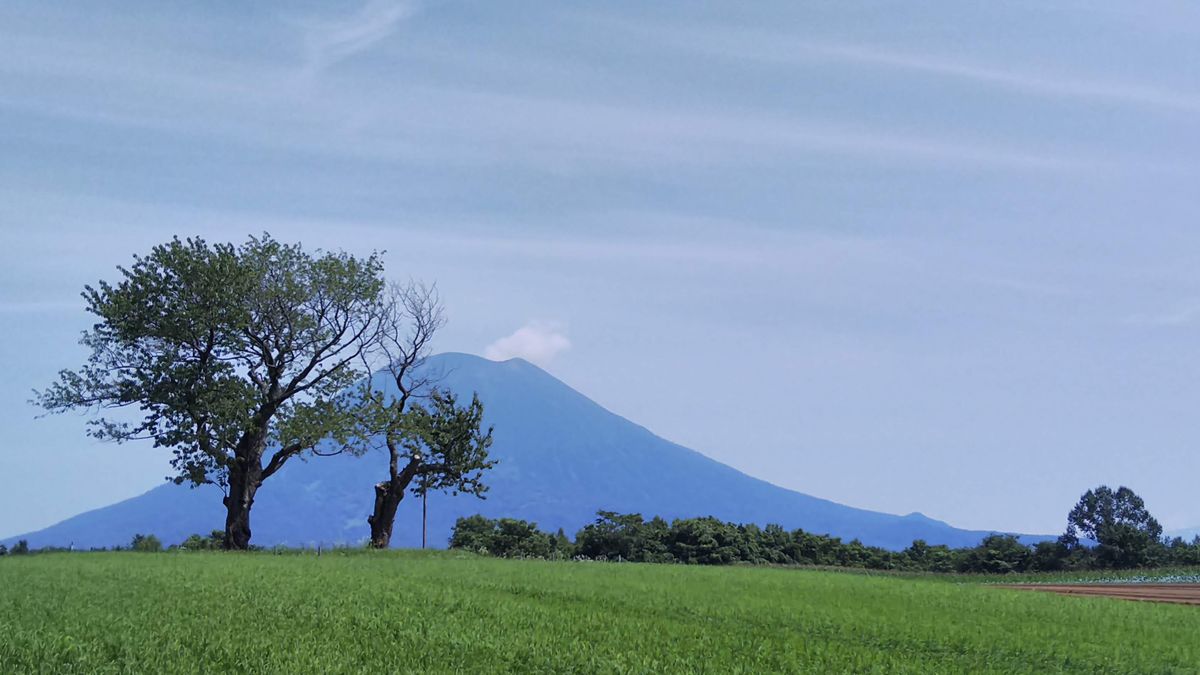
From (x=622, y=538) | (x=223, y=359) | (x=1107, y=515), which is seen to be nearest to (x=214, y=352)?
(x=223, y=359)

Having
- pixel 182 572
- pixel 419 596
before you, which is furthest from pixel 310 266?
pixel 419 596

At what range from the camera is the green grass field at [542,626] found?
14352 mm

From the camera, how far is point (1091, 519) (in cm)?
7462

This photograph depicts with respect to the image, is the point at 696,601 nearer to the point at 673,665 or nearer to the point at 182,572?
the point at 673,665

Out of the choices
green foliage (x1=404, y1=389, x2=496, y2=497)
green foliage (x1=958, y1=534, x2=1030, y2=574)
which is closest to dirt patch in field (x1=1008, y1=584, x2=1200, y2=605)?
green foliage (x1=958, y1=534, x2=1030, y2=574)

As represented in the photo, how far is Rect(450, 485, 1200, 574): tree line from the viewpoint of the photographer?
59.5 m

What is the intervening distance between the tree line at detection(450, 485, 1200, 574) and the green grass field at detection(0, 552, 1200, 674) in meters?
31.8

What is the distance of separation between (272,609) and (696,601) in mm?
9698

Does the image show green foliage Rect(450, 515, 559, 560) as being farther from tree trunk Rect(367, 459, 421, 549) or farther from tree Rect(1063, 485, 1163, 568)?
tree Rect(1063, 485, 1163, 568)

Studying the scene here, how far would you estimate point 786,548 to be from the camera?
62.2 m

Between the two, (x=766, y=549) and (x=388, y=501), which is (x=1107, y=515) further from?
(x=388, y=501)

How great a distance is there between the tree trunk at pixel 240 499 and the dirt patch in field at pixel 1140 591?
39.0 metres

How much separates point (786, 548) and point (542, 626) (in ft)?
154

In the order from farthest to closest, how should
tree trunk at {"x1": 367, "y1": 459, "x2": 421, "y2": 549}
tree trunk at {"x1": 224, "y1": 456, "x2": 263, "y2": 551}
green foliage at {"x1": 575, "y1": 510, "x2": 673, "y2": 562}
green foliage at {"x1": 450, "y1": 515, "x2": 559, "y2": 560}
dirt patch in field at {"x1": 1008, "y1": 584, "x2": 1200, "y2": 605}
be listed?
green foliage at {"x1": 450, "y1": 515, "x2": 559, "y2": 560} < green foliage at {"x1": 575, "y1": 510, "x2": 673, "y2": 562} < tree trunk at {"x1": 367, "y1": 459, "x2": 421, "y2": 549} < tree trunk at {"x1": 224, "y1": 456, "x2": 263, "y2": 551} < dirt patch in field at {"x1": 1008, "y1": 584, "x2": 1200, "y2": 605}
